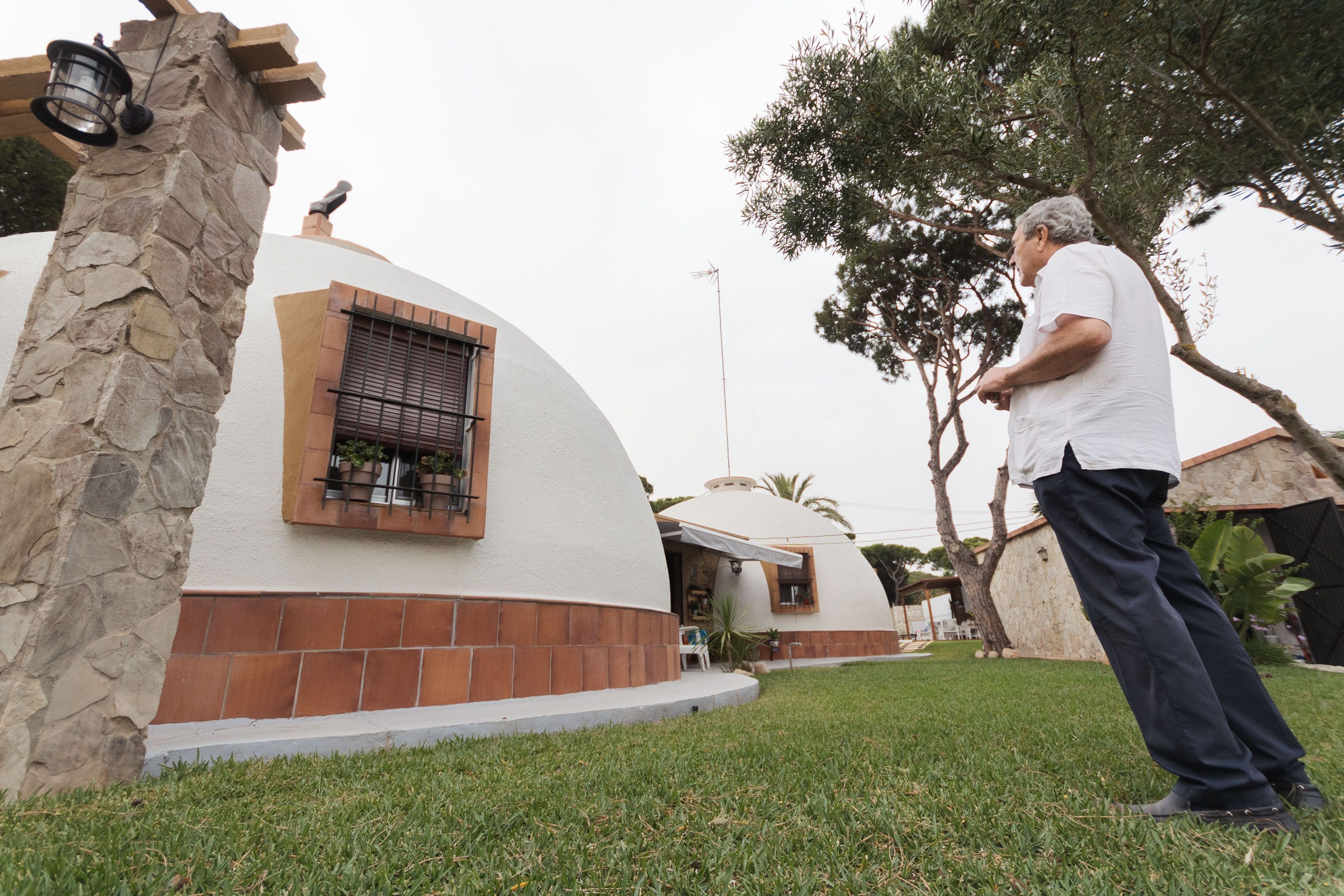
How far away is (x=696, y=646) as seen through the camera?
9.70 metres

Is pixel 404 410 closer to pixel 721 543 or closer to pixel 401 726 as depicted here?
pixel 401 726

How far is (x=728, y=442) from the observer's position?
1905 centimetres

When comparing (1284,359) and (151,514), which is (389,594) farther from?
(1284,359)

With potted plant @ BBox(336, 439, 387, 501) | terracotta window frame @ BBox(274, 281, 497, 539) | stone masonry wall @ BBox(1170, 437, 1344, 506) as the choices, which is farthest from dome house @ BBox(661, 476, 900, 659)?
potted plant @ BBox(336, 439, 387, 501)

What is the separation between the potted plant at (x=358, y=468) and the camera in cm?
426

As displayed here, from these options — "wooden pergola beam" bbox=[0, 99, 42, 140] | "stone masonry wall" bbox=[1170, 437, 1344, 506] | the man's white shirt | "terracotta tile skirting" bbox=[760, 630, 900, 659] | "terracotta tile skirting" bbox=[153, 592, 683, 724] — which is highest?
"wooden pergola beam" bbox=[0, 99, 42, 140]

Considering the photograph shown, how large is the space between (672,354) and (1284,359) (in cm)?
1728

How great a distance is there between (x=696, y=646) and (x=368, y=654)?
21.3ft

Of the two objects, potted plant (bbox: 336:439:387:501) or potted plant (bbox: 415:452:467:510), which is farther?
potted plant (bbox: 415:452:467:510)

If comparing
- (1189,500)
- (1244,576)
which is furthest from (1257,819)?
(1189,500)

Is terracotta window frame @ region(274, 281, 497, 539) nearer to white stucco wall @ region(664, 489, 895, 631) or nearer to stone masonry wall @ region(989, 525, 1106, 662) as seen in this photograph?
white stucco wall @ region(664, 489, 895, 631)

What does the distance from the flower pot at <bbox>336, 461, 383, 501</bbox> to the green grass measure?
1.94 meters

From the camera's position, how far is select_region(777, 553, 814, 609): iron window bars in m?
14.8

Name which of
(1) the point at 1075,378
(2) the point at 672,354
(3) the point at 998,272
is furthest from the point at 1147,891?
(2) the point at 672,354
